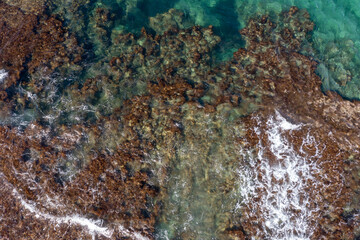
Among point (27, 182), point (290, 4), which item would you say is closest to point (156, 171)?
point (27, 182)

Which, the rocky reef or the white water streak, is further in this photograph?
the white water streak

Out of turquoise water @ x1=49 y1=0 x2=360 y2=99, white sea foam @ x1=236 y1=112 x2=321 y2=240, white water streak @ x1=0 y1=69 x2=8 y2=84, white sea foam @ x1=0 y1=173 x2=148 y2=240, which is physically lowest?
white sea foam @ x1=0 y1=173 x2=148 y2=240

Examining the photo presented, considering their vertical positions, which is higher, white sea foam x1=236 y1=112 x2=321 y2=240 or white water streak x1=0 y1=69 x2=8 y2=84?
white water streak x1=0 y1=69 x2=8 y2=84

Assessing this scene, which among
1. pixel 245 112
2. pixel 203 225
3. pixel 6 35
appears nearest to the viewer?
pixel 203 225

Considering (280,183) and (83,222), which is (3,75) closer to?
(83,222)

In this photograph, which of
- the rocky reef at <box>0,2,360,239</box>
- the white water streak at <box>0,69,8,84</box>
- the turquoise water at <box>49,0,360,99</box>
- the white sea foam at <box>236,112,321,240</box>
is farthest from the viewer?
the turquoise water at <box>49,0,360,99</box>

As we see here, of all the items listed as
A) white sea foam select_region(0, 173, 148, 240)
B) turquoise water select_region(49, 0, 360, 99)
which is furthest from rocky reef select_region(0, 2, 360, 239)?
turquoise water select_region(49, 0, 360, 99)

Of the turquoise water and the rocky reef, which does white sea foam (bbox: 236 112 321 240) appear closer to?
the rocky reef

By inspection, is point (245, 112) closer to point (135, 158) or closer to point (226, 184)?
point (226, 184)

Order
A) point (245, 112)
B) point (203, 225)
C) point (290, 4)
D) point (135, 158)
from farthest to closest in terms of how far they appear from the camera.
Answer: point (290, 4)
point (245, 112)
point (135, 158)
point (203, 225)
